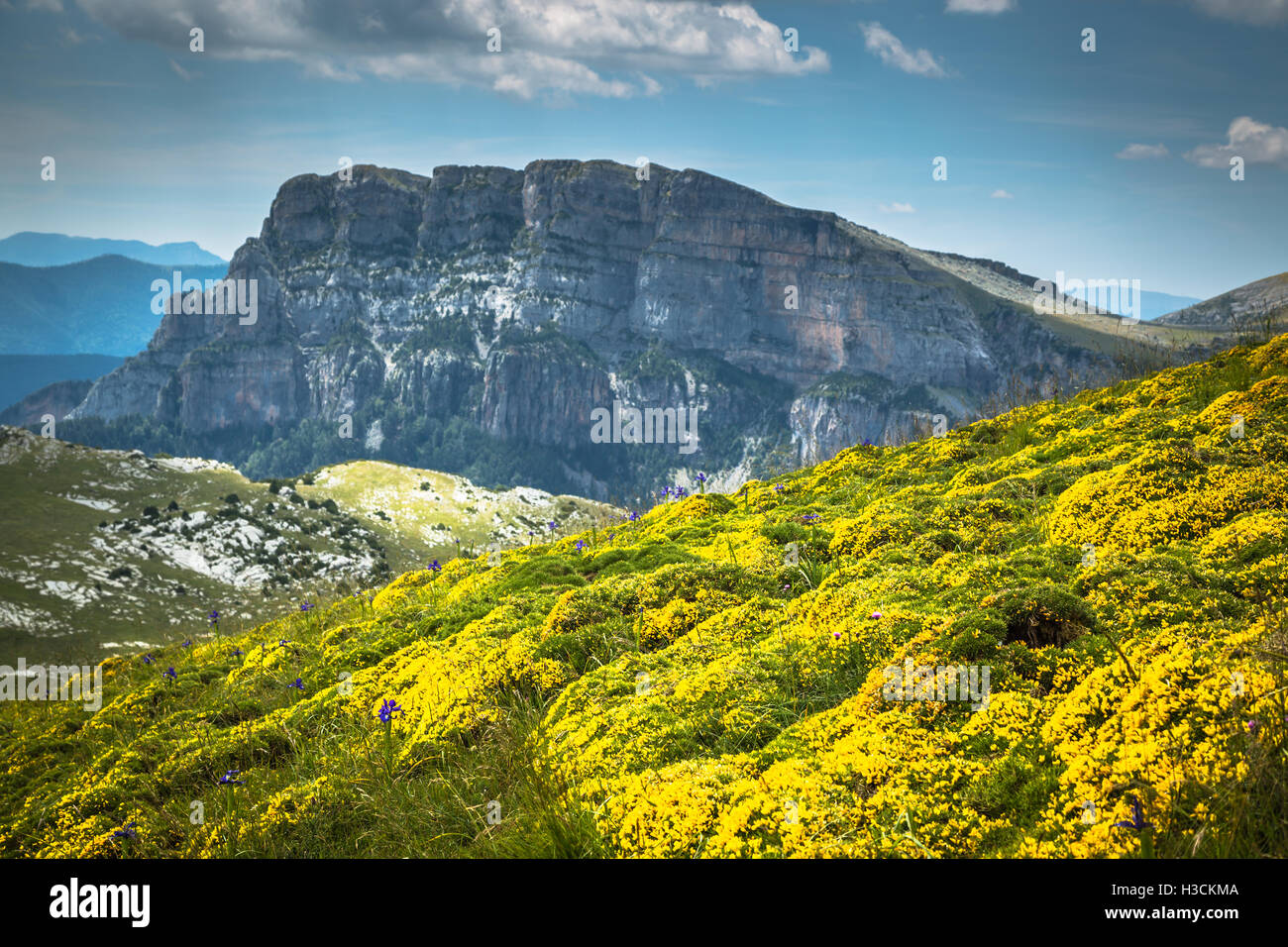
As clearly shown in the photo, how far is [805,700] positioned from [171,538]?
92539 millimetres

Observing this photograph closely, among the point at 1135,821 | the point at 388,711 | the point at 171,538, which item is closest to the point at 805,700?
the point at 1135,821

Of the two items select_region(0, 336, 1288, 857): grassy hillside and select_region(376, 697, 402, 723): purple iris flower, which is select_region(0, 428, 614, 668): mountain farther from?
select_region(376, 697, 402, 723): purple iris flower

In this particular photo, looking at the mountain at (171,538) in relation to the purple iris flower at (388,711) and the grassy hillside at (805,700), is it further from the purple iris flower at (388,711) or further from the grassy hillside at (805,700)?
the purple iris flower at (388,711)

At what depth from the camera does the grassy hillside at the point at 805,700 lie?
3.69 meters

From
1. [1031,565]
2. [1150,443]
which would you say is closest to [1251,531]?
[1031,565]

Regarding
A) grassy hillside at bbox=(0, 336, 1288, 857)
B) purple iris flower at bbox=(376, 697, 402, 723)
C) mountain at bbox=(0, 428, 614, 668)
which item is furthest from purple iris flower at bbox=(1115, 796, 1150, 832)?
mountain at bbox=(0, 428, 614, 668)

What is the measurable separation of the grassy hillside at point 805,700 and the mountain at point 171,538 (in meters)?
43.5

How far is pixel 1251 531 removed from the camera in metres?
5.66

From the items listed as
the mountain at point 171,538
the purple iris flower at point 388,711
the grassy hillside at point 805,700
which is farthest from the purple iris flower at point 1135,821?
the mountain at point 171,538

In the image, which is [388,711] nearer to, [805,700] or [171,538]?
[805,700]

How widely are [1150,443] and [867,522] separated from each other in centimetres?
330

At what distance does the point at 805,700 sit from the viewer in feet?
17.2
